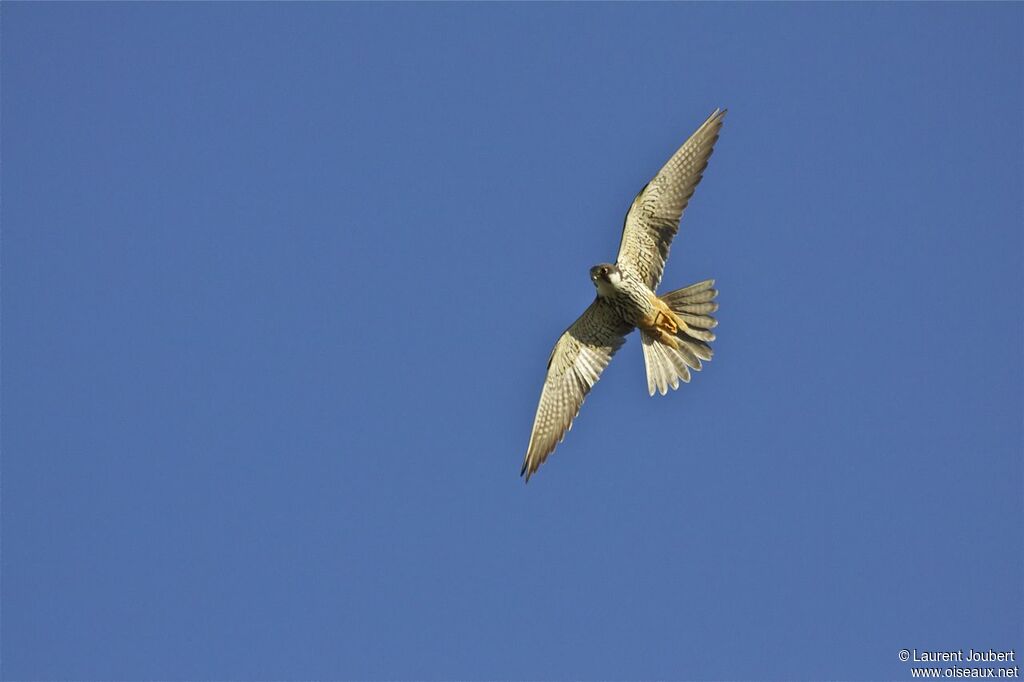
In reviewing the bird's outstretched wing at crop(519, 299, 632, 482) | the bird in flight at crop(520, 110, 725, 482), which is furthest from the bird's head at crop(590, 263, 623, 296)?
the bird's outstretched wing at crop(519, 299, 632, 482)

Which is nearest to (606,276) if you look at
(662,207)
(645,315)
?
(645,315)

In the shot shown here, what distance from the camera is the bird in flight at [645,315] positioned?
273 inches

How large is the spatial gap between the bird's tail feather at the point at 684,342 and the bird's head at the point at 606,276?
A: 0.50m

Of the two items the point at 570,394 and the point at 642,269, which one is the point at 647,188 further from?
the point at 570,394

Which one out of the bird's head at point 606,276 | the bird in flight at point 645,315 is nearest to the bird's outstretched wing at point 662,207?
the bird in flight at point 645,315

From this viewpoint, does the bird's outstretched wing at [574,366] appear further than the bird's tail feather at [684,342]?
Yes

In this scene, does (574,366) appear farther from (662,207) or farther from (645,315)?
(662,207)

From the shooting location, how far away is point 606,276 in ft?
22.0

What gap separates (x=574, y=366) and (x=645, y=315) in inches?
34.5

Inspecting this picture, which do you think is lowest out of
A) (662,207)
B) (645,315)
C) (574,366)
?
(574,366)

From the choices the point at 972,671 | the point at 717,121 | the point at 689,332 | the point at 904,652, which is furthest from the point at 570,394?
the point at 972,671

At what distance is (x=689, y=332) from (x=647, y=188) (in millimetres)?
1353

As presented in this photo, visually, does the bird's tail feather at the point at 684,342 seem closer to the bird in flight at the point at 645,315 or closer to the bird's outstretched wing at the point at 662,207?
the bird in flight at the point at 645,315

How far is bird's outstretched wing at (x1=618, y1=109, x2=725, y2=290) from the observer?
6953 mm
